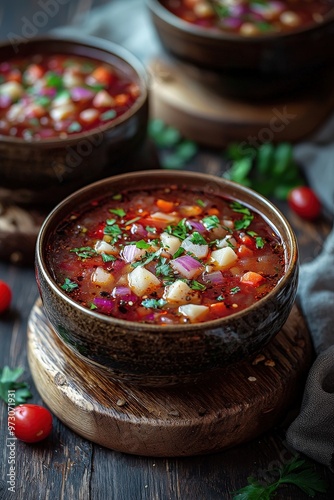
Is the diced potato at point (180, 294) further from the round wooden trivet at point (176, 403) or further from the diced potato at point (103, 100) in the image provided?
the diced potato at point (103, 100)

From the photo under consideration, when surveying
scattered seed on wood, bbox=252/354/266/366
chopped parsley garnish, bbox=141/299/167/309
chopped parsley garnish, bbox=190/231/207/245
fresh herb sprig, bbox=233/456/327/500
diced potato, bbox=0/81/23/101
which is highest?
chopped parsley garnish, bbox=190/231/207/245

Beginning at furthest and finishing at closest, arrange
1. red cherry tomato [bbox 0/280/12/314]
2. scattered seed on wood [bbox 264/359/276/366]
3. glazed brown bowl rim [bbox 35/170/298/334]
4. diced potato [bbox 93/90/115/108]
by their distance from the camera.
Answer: diced potato [bbox 93/90/115/108]
red cherry tomato [bbox 0/280/12/314]
scattered seed on wood [bbox 264/359/276/366]
glazed brown bowl rim [bbox 35/170/298/334]

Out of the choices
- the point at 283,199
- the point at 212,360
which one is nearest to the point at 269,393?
the point at 212,360

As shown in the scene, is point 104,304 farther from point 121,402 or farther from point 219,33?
point 219,33

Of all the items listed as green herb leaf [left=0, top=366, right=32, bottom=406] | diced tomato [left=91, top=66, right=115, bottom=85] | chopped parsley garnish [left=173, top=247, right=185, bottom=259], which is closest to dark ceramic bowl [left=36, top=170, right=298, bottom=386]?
chopped parsley garnish [left=173, top=247, right=185, bottom=259]

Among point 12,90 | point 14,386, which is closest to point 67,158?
point 12,90

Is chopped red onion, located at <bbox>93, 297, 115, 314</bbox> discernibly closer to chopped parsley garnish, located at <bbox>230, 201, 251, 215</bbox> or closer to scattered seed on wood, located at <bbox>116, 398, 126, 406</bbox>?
scattered seed on wood, located at <bbox>116, 398, 126, 406</bbox>

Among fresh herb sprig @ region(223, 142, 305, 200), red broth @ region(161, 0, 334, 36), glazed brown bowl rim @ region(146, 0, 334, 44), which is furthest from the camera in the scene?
red broth @ region(161, 0, 334, 36)

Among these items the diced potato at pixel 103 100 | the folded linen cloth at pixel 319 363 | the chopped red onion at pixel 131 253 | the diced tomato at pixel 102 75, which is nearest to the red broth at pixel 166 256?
the chopped red onion at pixel 131 253
